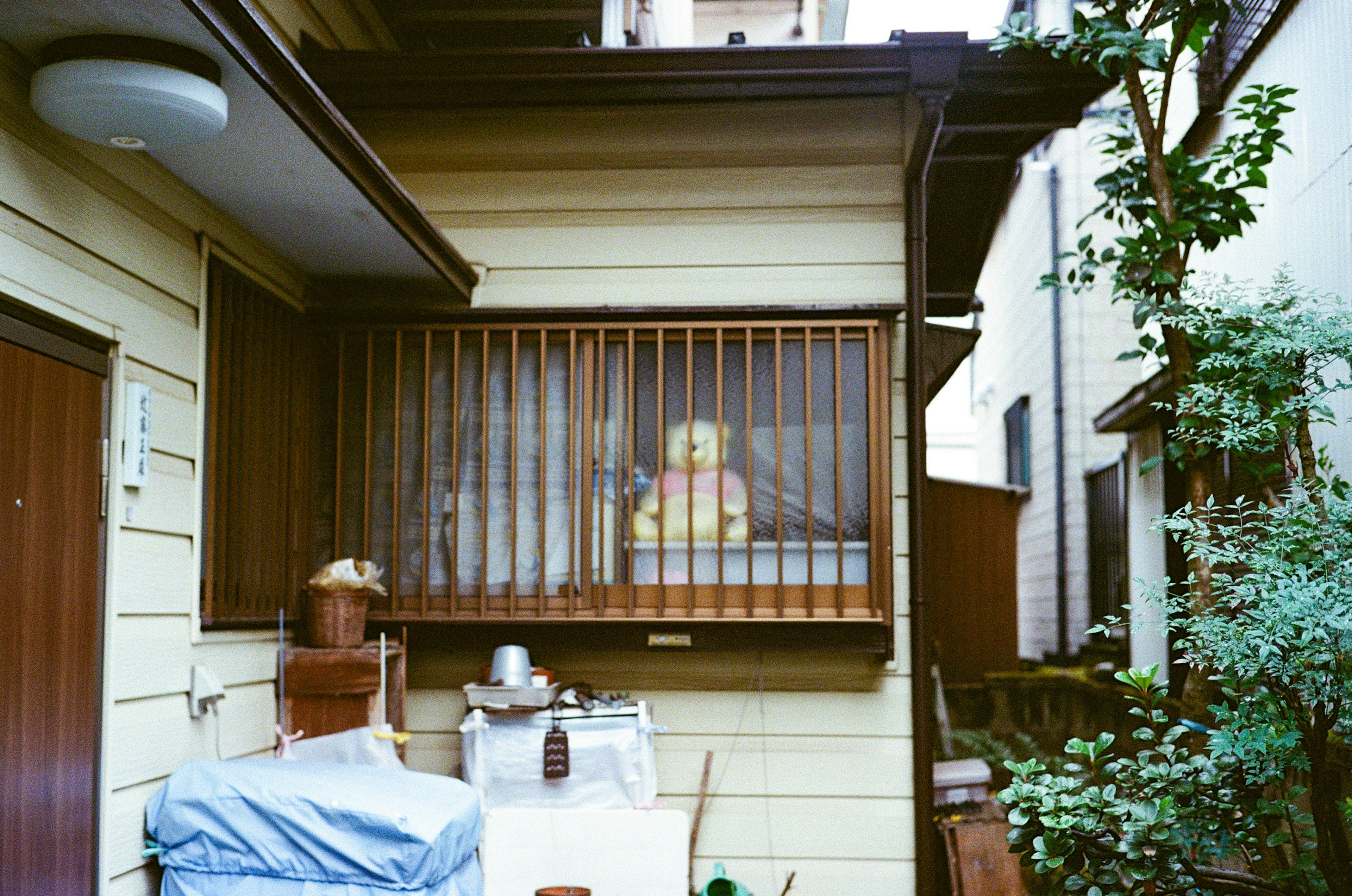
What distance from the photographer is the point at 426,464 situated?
4930 mm

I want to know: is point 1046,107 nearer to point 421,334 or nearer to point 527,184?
point 527,184

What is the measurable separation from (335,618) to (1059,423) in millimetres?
8825

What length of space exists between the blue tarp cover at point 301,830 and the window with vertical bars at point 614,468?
124cm

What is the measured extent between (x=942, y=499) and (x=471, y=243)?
7656 millimetres

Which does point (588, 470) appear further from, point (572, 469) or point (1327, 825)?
point (1327, 825)

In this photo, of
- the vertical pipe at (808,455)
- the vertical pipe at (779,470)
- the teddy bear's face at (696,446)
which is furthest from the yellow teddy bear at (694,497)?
the vertical pipe at (808,455)

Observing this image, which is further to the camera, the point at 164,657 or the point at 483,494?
the point at 483,494

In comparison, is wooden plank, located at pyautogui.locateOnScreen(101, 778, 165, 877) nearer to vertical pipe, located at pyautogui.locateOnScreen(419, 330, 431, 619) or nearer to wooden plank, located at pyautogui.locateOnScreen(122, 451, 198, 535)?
wooden plank, located at pyautogui.locateOnScreen(122, 451, 198, 535)

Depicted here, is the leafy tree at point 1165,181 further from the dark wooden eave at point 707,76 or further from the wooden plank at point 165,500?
the wooden plank at point 165,500

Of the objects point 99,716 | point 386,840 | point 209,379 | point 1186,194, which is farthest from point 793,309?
point 99,716

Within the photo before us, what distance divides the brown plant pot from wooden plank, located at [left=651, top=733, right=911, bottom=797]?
1.27m

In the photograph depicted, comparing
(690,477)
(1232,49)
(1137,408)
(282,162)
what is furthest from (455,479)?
(1137,408)

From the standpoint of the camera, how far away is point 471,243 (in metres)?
5.22

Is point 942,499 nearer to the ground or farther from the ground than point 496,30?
nearer to the ground
